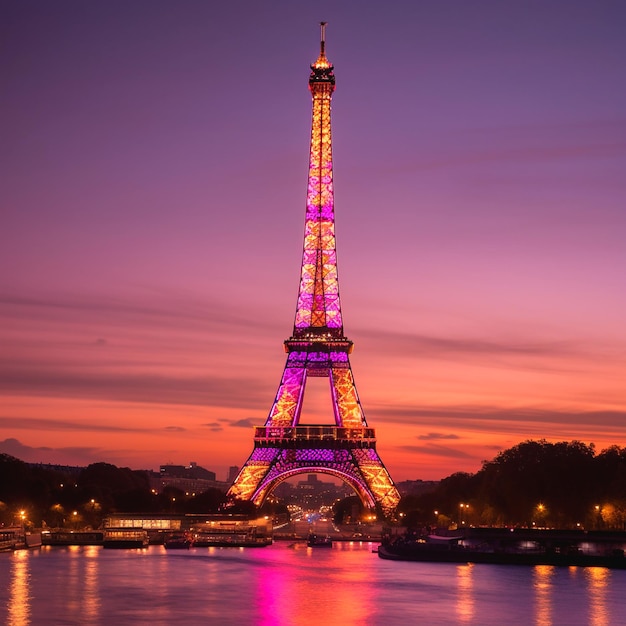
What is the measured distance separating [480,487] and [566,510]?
1977 cm

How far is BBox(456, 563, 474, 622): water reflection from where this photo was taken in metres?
62.2

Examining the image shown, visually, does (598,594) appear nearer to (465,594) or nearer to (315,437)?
(465,594)

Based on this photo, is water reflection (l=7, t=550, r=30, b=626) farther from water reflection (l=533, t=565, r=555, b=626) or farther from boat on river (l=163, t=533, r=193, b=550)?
boat on river (l=163, t=533, r=193, b=550)

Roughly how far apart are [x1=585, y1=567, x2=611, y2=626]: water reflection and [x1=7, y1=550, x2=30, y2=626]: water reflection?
27836 mm

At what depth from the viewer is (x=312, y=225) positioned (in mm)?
137125

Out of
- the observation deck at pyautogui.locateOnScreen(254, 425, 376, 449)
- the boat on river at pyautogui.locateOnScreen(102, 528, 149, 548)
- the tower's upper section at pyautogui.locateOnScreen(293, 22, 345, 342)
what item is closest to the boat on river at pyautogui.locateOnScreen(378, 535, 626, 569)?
the observation deck at pyautogui.locateOnScreen(254, 425, 376, 449)

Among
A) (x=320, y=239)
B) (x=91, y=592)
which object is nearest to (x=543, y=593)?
(x=91, y=592)

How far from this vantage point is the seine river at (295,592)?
59656 millimetres

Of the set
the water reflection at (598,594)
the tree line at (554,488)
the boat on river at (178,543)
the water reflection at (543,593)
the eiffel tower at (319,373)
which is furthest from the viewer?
the eiffel tower at (319,373)

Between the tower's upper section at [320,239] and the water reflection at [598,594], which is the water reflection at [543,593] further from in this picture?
the tower's upper section at [320,239]

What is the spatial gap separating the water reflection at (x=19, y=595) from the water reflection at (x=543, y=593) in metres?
25.2

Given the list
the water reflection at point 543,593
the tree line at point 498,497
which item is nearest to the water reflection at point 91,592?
the water reflection at point 543,593

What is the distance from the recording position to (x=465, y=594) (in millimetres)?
71875

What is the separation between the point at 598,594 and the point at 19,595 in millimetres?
33905
